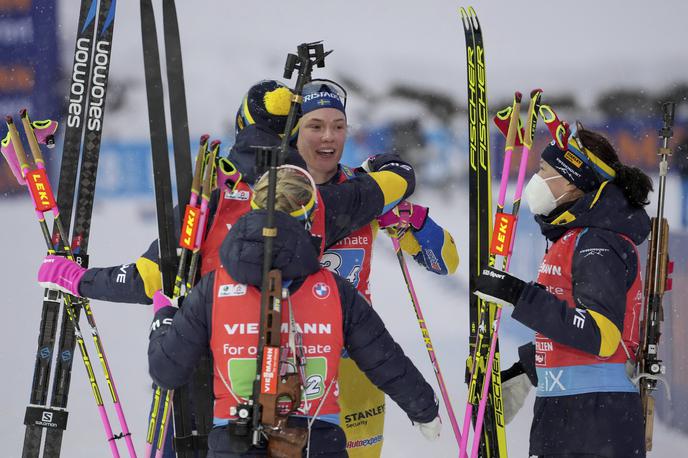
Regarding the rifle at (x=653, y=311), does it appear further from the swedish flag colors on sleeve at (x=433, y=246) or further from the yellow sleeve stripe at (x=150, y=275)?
the yellow sleeve stripe at (x=150, y=275)

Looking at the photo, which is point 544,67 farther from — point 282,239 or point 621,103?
point 282,239

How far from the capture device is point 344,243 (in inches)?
129

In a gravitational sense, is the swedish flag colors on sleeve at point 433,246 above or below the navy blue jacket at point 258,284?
above

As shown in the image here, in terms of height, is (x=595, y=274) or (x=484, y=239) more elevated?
(x=484, y=239)

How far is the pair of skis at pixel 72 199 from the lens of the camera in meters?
3.64

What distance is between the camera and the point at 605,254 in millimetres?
2895

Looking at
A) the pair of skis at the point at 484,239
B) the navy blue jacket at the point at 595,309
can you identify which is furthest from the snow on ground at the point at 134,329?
the navy blue jacket at the point at 595,309

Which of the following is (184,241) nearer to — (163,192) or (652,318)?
(163,192)

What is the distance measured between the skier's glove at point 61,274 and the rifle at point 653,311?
76.9 inches

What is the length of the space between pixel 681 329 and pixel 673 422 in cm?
52

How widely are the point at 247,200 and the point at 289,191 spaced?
48cm

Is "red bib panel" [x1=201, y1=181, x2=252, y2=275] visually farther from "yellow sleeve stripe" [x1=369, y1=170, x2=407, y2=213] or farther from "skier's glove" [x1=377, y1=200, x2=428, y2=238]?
"skier's glove" [x1=377, y1=200, x2=428, y2=238]

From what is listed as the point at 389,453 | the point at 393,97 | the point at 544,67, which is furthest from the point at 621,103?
the point at 389,453

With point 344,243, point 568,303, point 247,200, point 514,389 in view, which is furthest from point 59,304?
point 568,303
